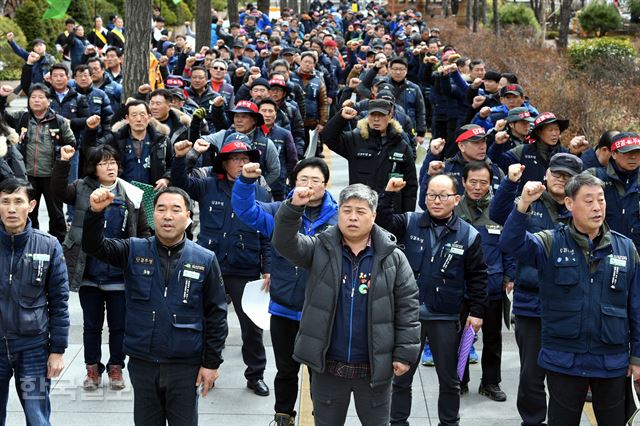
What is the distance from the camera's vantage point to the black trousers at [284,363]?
675cm

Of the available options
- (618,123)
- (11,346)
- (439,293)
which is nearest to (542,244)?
(439,293)

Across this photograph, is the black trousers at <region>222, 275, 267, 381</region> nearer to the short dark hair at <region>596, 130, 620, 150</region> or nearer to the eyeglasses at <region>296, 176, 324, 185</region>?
the eyeglasses at <region>296, 176, 324, 185</region>

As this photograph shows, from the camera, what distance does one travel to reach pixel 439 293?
6.60 m

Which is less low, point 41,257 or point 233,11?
point 233,11

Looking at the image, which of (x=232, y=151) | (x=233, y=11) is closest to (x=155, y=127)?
(x=232, y=151)

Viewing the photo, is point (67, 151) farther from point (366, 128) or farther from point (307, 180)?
point (366, 128)

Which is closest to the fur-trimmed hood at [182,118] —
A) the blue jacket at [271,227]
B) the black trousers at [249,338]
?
the black trousers at [249,338]

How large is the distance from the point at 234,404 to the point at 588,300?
116 inches

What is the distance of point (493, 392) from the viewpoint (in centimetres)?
760

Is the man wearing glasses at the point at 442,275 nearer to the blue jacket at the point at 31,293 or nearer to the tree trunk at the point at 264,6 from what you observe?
the blue jacket at the point at 31,293

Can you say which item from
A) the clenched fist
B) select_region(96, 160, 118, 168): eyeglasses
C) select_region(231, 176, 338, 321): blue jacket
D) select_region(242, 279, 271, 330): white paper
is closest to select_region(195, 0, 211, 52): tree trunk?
select_region(96, 160, 118, 168): eyeglasses

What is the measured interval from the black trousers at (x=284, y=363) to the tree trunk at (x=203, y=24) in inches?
639

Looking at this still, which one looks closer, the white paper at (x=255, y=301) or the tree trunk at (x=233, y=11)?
the white paper at (x=255, y=301)

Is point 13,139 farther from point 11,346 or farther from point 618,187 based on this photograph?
point 618,187
